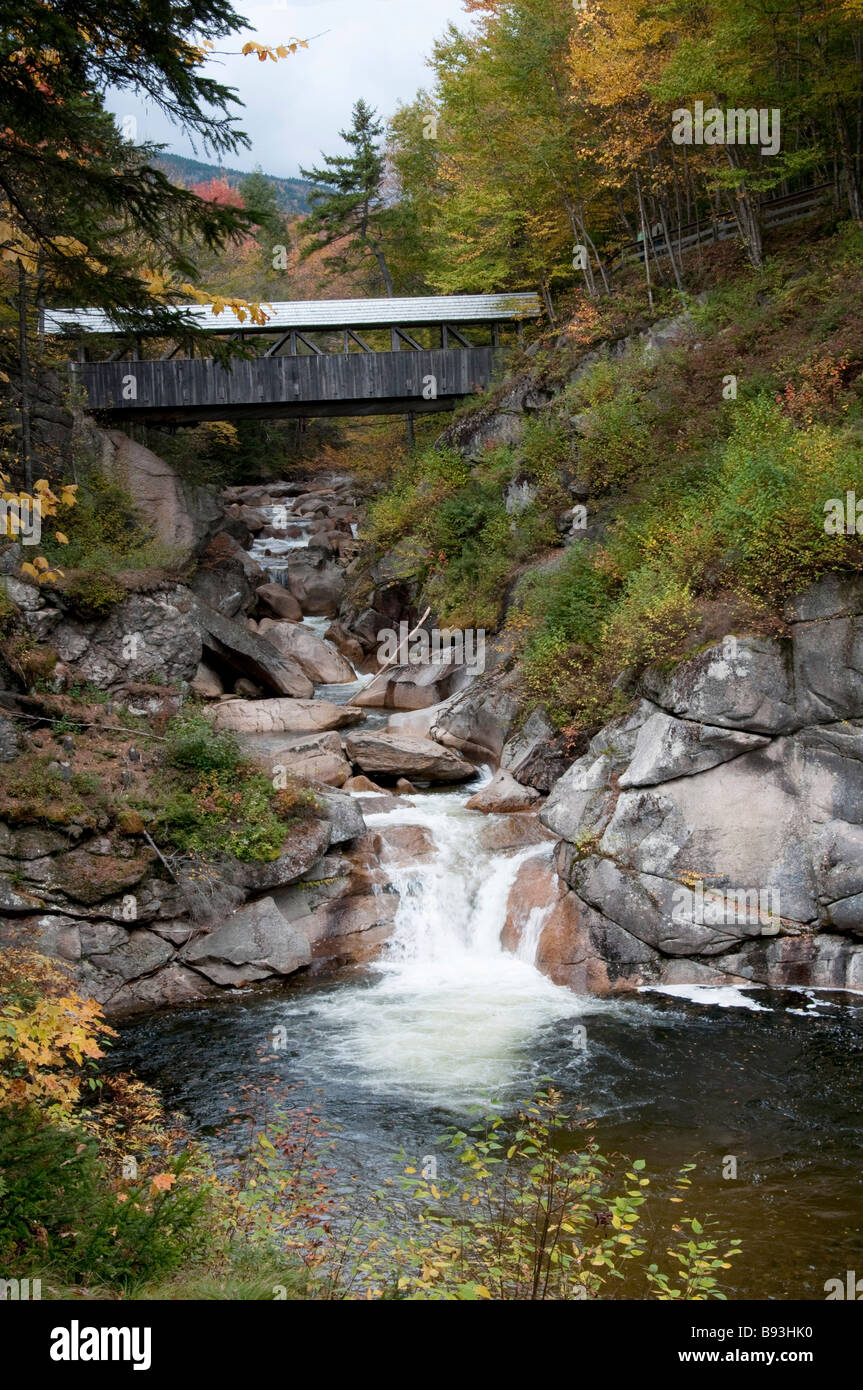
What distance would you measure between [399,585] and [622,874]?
1403 cm

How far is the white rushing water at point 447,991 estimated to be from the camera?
34.0 ft

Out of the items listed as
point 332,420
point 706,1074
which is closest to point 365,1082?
point 706,1074

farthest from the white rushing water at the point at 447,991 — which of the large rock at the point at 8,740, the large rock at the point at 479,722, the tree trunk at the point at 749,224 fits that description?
the tree trunk at the point at 749,224

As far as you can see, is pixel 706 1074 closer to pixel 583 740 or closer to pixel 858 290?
pixel 583 740

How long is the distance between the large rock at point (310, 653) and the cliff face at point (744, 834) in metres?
12.6

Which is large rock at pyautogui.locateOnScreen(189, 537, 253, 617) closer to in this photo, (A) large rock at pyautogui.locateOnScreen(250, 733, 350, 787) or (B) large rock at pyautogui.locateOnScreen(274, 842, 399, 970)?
(A) large rock at pyautogui.locateOnScreen(250, 733, 350, 787)

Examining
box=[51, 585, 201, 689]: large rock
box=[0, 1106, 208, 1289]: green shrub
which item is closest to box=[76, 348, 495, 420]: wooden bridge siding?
box=[51, 585, 201, 689]: large rock

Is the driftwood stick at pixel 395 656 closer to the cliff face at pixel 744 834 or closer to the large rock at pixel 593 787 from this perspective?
the large rock at pixel 593 787

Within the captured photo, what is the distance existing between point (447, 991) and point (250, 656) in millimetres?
11720

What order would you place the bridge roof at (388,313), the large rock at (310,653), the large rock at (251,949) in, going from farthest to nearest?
the bridge roof at (388,313), the large rock at (310,653), the large rock at (251,949)

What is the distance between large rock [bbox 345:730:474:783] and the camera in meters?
17.3

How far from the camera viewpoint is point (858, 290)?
16.9m

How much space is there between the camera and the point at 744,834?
1251 cm

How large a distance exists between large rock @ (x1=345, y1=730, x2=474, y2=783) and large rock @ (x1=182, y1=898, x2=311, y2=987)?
445 cm
